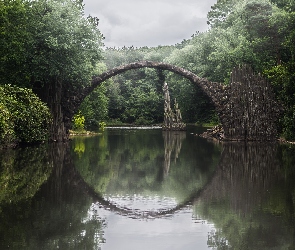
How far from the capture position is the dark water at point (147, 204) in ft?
21.7

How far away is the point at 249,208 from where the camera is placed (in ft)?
28.3

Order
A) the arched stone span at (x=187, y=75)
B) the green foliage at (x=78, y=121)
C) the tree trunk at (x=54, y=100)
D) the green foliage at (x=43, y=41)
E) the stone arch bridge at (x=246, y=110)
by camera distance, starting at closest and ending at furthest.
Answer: the green foliage at (x=43, y=41)
the tree trunk at (x=54, y=100)
the stone arch bridge at (x=246, y=110)
the arched stone span at (x=187, y=75)
the green foliage at (x=78, y=121)

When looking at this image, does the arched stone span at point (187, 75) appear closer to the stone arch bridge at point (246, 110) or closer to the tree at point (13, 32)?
the stone arch bridge at point (246, 110)

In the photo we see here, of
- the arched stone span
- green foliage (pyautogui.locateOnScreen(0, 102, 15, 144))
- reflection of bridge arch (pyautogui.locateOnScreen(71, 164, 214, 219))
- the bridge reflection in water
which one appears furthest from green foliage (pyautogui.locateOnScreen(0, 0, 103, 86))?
reflection of bridge arch (pyautogui.locateOnScreen(71, 164, 214, 219))

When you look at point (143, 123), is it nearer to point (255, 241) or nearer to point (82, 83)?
point (82, 83)

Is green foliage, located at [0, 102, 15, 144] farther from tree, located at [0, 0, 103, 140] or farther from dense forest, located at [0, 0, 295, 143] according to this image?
tree, located at [0, 0, 103, 140]

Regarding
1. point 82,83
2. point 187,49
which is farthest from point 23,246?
point 187,49

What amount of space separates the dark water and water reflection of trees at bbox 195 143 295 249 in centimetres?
1

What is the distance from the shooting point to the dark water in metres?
6.60

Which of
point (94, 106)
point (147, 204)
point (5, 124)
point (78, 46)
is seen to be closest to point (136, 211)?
point (147, 204)

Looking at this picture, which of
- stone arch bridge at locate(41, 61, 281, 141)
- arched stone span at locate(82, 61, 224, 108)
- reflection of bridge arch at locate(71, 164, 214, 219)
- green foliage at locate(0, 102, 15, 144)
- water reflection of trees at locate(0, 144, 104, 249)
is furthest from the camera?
arched stone span at locate(82, 61, 224, 108)

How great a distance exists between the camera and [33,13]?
938 inches

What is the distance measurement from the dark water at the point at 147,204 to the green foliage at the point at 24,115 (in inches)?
217

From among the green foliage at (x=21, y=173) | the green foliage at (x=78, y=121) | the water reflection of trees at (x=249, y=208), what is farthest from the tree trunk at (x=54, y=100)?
the water reflection of trees at (x=249, y=208)
